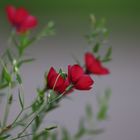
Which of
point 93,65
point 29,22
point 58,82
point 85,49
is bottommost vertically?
point 58,82

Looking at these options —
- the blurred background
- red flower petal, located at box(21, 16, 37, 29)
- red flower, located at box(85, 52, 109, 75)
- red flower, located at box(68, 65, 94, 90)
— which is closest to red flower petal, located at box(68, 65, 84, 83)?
red flower, located at box(68, 65, 94, 90)

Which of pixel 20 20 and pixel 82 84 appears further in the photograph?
pixel 20 20

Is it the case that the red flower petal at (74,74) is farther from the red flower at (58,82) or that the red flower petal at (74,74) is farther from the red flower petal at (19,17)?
the red flower petal at (19,17)

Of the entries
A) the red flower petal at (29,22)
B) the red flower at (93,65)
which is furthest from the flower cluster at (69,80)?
the red flower petal at (29,22)

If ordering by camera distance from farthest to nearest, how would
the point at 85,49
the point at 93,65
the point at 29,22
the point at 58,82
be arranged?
the point at 85,49, the point at 29,22, the point at 93,65, the point at 58,82

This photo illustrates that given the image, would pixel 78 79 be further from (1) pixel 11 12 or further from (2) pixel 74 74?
(1) pixel 11 12

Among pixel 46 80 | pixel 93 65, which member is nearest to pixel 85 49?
pixel 93 65

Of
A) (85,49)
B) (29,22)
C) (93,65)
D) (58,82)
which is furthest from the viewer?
(85,49)

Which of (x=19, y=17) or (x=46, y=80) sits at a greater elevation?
(x=19, y=17)

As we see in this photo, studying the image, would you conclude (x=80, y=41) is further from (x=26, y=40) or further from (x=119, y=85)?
(x=26, y=40)

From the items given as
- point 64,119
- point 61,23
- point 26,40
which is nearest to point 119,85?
point 64,119
